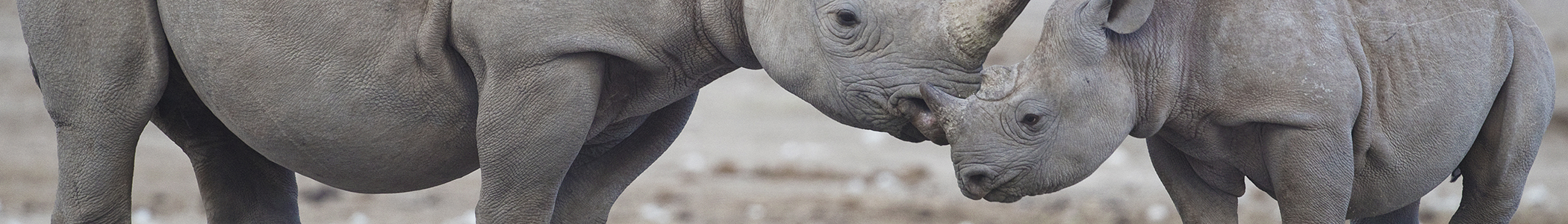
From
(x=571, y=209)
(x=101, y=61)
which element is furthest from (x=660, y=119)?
(x=101, y=61)

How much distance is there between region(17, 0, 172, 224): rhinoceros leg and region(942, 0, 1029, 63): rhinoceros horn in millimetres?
2131

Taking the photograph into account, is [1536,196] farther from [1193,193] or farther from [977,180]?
[977,180]

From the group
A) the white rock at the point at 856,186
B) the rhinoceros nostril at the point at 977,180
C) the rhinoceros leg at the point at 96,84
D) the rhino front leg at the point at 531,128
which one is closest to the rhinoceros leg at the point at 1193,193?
the rhinoceros nostril at the point at 977,180

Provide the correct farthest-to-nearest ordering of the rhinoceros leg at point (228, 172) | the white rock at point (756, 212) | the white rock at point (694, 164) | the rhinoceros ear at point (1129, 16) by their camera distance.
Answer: the white rock at point (694, 164)
the white rock at point (756, 212)
the rhinoceros leg at point (228, 172)
the rhinoceros ear at point (1129, 16)

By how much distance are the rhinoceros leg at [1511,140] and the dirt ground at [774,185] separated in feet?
10.3

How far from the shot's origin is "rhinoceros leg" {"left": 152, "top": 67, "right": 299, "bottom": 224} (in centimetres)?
454

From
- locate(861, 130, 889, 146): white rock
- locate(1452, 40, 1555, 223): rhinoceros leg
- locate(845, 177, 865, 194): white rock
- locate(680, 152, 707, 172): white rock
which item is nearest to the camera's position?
locate(1452, 40, 1555, 223): rhinoceros leg

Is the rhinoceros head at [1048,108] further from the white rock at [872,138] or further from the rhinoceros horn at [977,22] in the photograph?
the white rock at [872,138]

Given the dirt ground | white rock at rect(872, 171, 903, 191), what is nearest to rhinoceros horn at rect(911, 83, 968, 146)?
the dirt ground

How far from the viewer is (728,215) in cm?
737

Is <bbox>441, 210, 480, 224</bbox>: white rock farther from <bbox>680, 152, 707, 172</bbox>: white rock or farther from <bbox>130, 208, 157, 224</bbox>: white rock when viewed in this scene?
<bbox>680, 152, 707, 172</bbox>: white rock

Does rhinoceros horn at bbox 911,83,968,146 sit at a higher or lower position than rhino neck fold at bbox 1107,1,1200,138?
higher

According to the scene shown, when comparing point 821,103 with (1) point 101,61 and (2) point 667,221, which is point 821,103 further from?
(2) point 667,221

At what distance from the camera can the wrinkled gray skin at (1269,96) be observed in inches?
129
